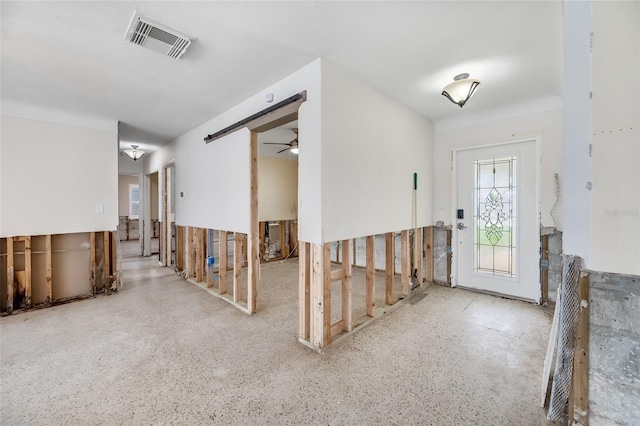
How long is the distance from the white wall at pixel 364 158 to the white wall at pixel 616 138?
171 cm

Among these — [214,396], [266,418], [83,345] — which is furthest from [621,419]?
[83,345]

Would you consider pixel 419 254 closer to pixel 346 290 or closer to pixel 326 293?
pixel 346 290

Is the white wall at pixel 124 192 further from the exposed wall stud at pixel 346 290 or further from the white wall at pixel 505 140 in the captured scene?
the white wall at pixel 505 140

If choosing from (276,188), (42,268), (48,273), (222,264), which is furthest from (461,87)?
(42,268)

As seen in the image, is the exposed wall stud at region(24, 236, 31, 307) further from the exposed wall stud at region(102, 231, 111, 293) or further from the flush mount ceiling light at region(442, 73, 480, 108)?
the flush mount ceiling light at region(442, 73, 480, 108)

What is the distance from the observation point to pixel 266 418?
1.63 meters

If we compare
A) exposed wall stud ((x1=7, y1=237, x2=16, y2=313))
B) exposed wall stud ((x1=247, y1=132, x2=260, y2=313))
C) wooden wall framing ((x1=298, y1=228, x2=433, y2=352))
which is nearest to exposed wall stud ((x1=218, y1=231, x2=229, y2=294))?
exposed wall stud ((x1=247, y1=132, x2=260, y2=313))

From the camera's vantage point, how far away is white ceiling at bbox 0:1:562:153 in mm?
1814

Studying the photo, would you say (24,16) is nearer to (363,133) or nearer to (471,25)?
(363,133)

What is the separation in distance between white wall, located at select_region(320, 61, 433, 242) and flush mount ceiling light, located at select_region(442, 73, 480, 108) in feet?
2.29

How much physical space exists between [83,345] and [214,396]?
1690 millimetres

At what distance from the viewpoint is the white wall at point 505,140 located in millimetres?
3361

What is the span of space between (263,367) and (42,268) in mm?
3810

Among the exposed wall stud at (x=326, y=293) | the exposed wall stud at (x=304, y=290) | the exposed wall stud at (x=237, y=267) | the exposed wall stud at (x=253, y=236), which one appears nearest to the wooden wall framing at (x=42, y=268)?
the exposed wall stud at (x=237, y=267)
